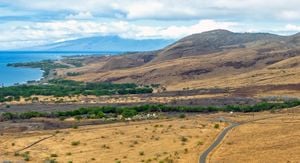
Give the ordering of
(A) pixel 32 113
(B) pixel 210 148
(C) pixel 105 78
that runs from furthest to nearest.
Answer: (C) pixel 105 78 < (A) pixel 32 113 < (B) pixel 210 148

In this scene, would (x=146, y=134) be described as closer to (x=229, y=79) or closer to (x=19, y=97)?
(x=19, y=97)

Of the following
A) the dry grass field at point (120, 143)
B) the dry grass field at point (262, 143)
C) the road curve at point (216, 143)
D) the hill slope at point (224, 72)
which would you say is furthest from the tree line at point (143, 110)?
the hill slope at point (224, 72)

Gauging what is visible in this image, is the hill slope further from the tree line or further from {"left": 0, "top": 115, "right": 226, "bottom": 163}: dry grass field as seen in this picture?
{"left": 0, "top": 115, "right": 226, "bottom": 163}: dry grass field

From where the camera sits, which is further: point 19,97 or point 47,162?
point 19,97

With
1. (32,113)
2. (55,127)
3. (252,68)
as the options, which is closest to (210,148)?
(55,127)

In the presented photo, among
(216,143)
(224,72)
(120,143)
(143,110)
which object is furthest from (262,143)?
(224,72)

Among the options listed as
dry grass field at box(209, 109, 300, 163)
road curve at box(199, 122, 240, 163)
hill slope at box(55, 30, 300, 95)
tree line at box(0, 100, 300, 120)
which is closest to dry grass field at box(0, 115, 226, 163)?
road curve at box(199, 122, 240, 163)
